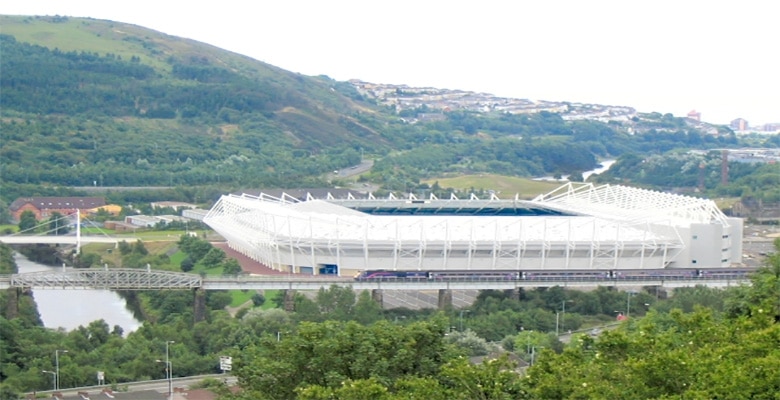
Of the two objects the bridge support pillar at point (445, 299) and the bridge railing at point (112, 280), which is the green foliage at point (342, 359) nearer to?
the bridge support pillar at point (445, 299)

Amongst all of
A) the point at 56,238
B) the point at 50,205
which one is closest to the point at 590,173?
the point at 50,205

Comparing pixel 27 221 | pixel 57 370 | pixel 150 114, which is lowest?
pixel 57 370

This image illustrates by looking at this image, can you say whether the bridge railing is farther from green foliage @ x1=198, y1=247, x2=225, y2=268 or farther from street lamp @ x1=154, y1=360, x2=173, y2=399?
street lamp @ x1=154, y1=360, x2=173, y2=399

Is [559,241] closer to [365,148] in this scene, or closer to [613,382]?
[613,382]

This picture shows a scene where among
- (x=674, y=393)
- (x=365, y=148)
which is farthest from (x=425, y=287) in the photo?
(x=365, y=148)

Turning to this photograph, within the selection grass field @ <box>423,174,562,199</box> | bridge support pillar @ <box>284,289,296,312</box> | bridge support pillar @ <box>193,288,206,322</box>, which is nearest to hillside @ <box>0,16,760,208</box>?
grass field @ <box>423,174,562,199</box>

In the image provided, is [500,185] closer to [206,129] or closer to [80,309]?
[206,129]
